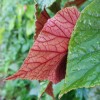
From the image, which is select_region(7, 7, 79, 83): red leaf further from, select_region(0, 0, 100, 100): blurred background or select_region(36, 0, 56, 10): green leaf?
select_region(0, 0, 100, 100): blurred background

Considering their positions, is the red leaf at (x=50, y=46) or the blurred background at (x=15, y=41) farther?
the blurred background at (x=15, y=41)

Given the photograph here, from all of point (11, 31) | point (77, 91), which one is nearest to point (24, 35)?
point (11, 31)

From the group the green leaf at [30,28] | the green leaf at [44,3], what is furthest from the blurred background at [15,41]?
the green leaf at [44,3]

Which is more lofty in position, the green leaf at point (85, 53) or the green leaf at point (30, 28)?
the green leaf at point (30, 28)

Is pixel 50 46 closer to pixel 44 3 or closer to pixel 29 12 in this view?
pixel 44 3

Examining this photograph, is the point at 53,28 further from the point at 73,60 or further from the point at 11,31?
the point at 11,31

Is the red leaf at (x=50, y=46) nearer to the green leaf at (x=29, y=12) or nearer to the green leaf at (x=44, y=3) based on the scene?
the green leaf at (x=44, y=3)

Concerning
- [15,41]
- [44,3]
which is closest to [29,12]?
[15,41]
